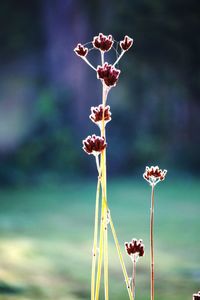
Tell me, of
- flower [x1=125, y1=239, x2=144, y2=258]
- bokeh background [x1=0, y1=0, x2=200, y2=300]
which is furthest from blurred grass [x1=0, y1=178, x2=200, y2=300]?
flower [x1=125, y1=239, x2=144, y2=258]

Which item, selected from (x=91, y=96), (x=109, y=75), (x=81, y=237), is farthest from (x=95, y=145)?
(x=91, y=96)

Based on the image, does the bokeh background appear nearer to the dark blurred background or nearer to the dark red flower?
the dark blurred background

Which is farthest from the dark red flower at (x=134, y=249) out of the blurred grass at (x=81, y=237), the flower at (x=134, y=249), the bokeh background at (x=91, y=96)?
the bokeh background at (x=91, y=96)

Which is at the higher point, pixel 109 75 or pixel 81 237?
pixel 81 237

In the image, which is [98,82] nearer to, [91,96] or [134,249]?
[91,96]

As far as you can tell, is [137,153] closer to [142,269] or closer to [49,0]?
[49,0]

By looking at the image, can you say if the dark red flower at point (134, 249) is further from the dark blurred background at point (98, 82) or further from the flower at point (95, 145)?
the dark blurred background at point (98, 82)
